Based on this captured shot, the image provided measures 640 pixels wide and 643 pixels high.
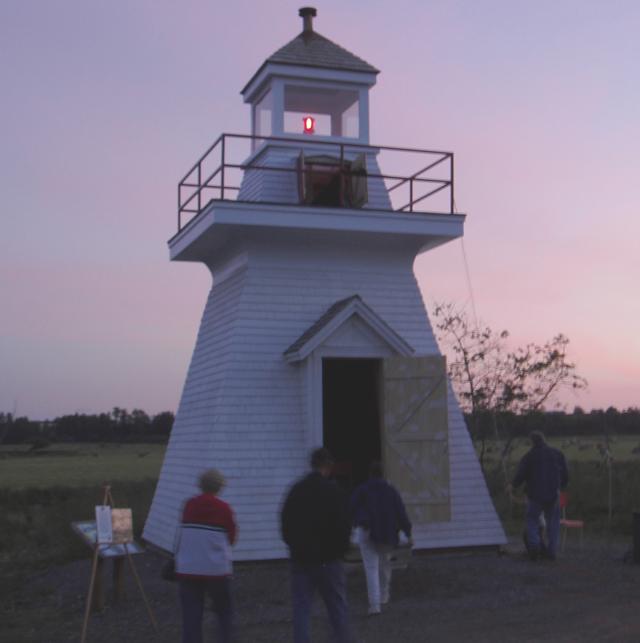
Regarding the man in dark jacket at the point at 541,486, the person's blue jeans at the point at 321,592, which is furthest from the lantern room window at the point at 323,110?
the person's blue jeans at the point at 321,592

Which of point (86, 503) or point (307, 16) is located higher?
point (307, 16)

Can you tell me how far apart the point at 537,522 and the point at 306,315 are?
466 cm

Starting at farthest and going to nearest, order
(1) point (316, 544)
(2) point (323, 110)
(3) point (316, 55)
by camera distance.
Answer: (2) point (323, 110) < (3) point (316, 55) < (1) point (316, 544)

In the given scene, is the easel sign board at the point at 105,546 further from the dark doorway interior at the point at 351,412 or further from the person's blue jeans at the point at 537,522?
the dark doorway interior at the point at 351,412

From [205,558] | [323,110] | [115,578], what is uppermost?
[323,110]

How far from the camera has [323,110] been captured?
17.8 m

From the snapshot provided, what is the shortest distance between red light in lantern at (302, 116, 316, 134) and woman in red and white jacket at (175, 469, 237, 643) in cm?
924

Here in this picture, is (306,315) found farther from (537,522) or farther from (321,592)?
(321,592)

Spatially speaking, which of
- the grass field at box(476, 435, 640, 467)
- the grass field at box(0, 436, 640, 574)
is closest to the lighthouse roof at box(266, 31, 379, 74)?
the grass field at box(0, 436, 640, 574)

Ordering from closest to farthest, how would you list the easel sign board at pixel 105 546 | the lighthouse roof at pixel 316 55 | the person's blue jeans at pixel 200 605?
1. the person's blue jeans at pixel 200 605
2. the easel sign board at pixel 105 546
3. the lighthouse roof at pixel 316 55

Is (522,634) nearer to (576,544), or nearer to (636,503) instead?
(576,544)

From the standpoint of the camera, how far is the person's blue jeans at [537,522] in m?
15.6

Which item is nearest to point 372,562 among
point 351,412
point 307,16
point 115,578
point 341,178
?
point 115,578

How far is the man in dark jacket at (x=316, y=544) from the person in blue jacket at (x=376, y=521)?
2.40 m
